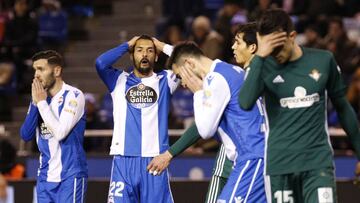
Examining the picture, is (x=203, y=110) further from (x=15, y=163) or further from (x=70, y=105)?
(x=15, y=163)

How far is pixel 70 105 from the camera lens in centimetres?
927

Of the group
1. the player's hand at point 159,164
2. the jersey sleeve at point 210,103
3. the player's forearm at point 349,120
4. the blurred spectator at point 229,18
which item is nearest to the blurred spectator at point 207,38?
the blurred spectator at point 229,18

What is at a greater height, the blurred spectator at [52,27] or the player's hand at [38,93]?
the blurred spectator at [52,27]

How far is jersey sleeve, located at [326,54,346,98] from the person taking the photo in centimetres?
698

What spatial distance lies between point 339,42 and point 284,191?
894 centimetres

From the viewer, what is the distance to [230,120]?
24.3ft

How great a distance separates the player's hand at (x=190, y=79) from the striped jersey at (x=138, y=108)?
68.0 inches

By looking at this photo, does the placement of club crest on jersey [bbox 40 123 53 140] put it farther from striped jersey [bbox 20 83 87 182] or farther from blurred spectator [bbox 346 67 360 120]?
→ blurred spectator [bbox 346 67 360 120]

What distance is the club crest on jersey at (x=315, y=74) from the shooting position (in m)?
6.89

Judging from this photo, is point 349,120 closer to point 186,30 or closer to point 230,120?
point 230,120

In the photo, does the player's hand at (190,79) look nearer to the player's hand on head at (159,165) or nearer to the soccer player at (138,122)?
the player's hand on head at (159,165)

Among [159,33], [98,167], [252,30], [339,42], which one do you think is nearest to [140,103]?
[252,30]

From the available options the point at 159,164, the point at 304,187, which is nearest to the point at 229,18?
the point at 159,164

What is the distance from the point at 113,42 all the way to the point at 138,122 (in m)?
8.78
